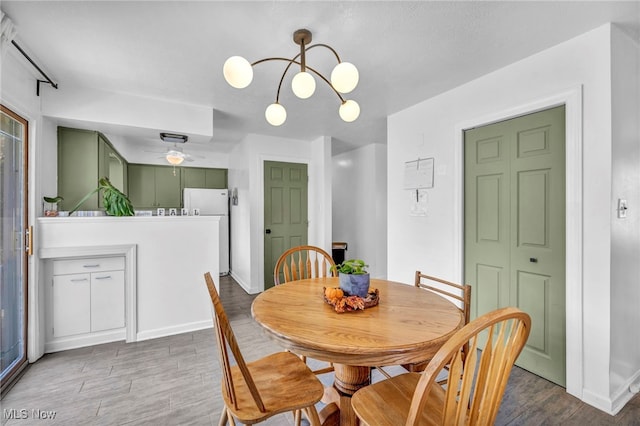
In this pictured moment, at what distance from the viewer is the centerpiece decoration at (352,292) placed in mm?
1410

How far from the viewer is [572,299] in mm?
1940

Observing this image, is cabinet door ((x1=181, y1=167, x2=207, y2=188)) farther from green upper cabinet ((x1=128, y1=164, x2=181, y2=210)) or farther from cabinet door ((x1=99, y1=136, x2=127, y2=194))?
cabinet door ((x1=99, y1=136, x2=127, y2=194))

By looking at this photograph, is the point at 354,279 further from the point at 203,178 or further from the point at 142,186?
the point at 142,186

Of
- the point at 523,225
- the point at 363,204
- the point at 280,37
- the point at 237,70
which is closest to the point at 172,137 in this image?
the point at 280,37

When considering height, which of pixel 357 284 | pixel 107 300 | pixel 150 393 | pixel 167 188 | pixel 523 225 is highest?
pixel 167 188

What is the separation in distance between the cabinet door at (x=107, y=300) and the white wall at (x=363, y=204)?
376cm

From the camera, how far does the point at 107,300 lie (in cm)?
274

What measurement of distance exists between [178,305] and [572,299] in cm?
342

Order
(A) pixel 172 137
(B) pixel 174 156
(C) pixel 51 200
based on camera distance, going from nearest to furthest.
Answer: (C) pixel 51 200 < (A) pixel 172 137 < (B) pixel 174 156

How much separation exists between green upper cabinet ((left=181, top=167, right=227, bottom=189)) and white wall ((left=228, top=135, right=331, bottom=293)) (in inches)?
29.2

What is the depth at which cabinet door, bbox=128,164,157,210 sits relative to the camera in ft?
16.9

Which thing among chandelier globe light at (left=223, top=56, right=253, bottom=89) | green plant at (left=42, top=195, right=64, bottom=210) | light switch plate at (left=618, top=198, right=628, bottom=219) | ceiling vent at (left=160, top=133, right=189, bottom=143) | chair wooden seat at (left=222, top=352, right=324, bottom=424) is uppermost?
ceiling vent at (left=160, top=133, right=189, bottom=143)

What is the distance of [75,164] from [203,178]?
2.72 meters

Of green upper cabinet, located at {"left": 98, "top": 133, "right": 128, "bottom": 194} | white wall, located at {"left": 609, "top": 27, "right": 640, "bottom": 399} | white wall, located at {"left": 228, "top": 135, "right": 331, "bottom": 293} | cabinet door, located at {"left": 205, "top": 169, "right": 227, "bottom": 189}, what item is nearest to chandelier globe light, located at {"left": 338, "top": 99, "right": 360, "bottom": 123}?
white wall, located at {"left": 609, "top": 27, "right": 640, "bottom": 399}
